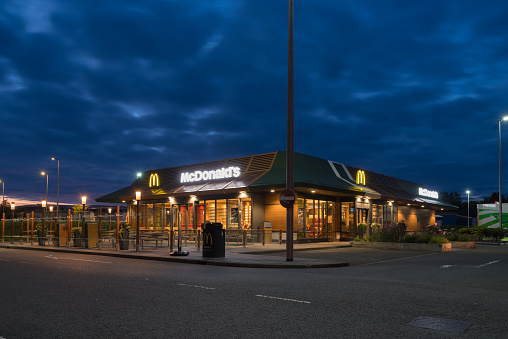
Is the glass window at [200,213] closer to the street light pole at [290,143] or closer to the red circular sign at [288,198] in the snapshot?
Result: the street light pole at [290,143]

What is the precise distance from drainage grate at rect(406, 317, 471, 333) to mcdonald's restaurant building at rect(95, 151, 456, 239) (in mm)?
20242

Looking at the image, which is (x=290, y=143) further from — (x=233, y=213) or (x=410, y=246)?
(x=233, y=213)

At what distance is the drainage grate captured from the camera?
6219 mm

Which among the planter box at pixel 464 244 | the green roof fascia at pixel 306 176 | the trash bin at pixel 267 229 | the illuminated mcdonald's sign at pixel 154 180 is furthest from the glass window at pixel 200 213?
the planter box at pixel 464 244

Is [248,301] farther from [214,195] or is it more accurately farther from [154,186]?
[154,186]

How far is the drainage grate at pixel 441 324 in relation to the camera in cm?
622

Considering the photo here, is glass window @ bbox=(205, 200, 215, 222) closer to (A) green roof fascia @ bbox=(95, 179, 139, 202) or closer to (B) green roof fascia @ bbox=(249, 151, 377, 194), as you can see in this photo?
(B) green roof fascia @ bbox=(249, 151, 377, 194)

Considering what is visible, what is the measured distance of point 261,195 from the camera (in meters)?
31.8

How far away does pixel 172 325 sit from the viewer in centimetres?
630

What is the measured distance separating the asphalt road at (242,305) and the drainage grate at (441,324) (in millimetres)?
152

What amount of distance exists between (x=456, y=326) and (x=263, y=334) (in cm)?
288

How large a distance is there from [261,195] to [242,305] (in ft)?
78.9

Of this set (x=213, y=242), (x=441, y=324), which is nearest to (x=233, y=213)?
(x=213, y=242)

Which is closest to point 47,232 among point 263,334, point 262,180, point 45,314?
point 262,180
